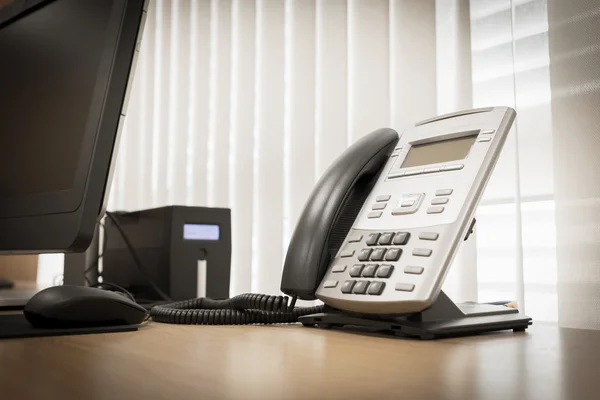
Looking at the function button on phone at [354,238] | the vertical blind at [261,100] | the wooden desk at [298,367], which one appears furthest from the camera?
the vertical blind at [261,100]

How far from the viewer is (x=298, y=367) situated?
1.40 ft

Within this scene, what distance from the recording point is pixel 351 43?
164cm

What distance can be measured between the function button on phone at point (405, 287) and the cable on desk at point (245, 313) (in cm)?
19

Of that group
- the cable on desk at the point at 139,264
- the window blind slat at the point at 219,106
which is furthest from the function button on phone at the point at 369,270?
the window blind slat at the point at 219,106

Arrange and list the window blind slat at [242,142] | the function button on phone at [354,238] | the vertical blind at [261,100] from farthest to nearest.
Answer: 1. the window blind slat at [242,142]
2. the vertical blind at [261,100]
3. the function button on phone at [354,238]

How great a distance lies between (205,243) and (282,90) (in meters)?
0.69

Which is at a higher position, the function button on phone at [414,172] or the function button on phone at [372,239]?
the function button on phone at [414,172]

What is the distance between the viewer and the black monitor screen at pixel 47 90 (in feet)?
2.44

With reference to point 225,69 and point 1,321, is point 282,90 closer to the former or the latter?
point 225,69

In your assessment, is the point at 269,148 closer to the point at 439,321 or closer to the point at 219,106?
the point at 219,106

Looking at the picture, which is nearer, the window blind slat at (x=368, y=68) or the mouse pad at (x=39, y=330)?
the mouse pad at (x=39, y=330)

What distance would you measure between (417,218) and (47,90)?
542 millimetres

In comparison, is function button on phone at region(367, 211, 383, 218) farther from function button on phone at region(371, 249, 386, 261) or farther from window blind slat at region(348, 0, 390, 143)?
window blind slat at region(348, 0, 390, 143)

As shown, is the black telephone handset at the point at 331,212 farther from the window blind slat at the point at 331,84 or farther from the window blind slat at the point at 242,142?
the window blind slat at the point at 242,142
